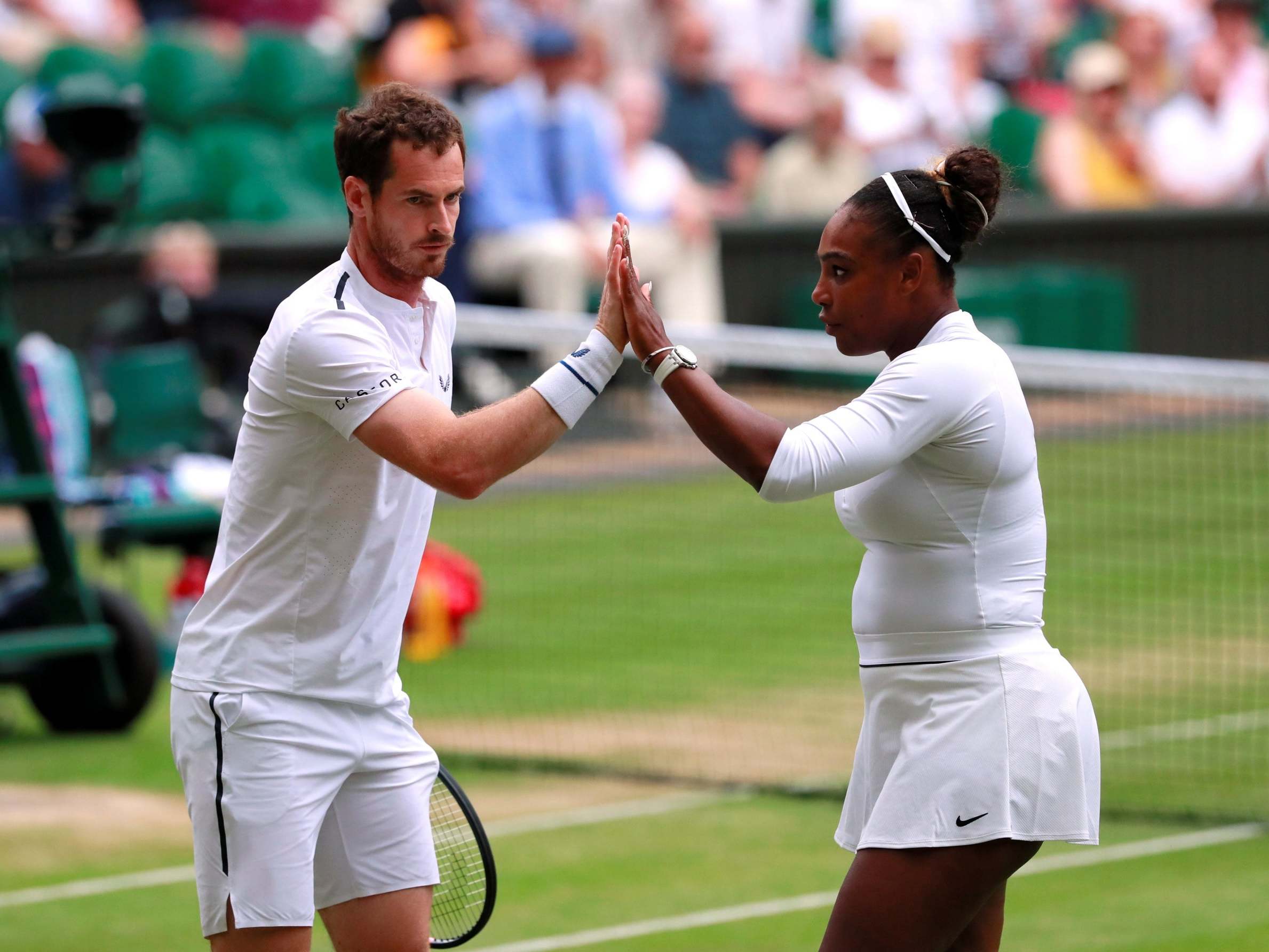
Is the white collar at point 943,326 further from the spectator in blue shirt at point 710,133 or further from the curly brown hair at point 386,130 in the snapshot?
the spectator in blue shirt at point 710,133

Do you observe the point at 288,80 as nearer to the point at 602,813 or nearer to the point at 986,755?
the point at 602,813

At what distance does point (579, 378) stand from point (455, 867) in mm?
1290

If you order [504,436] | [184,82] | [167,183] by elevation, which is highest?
[184,82]

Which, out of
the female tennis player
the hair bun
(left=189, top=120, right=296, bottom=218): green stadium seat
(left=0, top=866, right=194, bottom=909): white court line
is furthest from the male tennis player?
(left=189, top=120, right=296, bottom=218): green stadium seat

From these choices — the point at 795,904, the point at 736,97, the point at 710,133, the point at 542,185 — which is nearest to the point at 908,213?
the point at 795,904

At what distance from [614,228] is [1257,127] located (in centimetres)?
1660

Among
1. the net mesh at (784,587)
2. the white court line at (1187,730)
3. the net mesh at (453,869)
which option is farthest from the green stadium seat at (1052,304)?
the net mesh at (453,869)

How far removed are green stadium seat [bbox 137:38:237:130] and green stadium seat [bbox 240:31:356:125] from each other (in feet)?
0.59

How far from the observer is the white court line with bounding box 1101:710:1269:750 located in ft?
26.7

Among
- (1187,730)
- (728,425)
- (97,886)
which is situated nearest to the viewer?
(728,425)

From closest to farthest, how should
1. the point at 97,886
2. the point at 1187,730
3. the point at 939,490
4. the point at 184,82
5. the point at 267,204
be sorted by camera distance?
the point at 939,490 → the point at 97,886 → the point at 1187,730 → the point at 267,204 → the point at 184,82

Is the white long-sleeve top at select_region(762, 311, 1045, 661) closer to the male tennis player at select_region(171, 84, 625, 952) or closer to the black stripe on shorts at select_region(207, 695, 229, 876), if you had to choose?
the male tennis player at select_region(171, 84, 625, 952)

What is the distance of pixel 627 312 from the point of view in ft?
12.5

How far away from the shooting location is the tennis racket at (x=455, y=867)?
14.3ft
